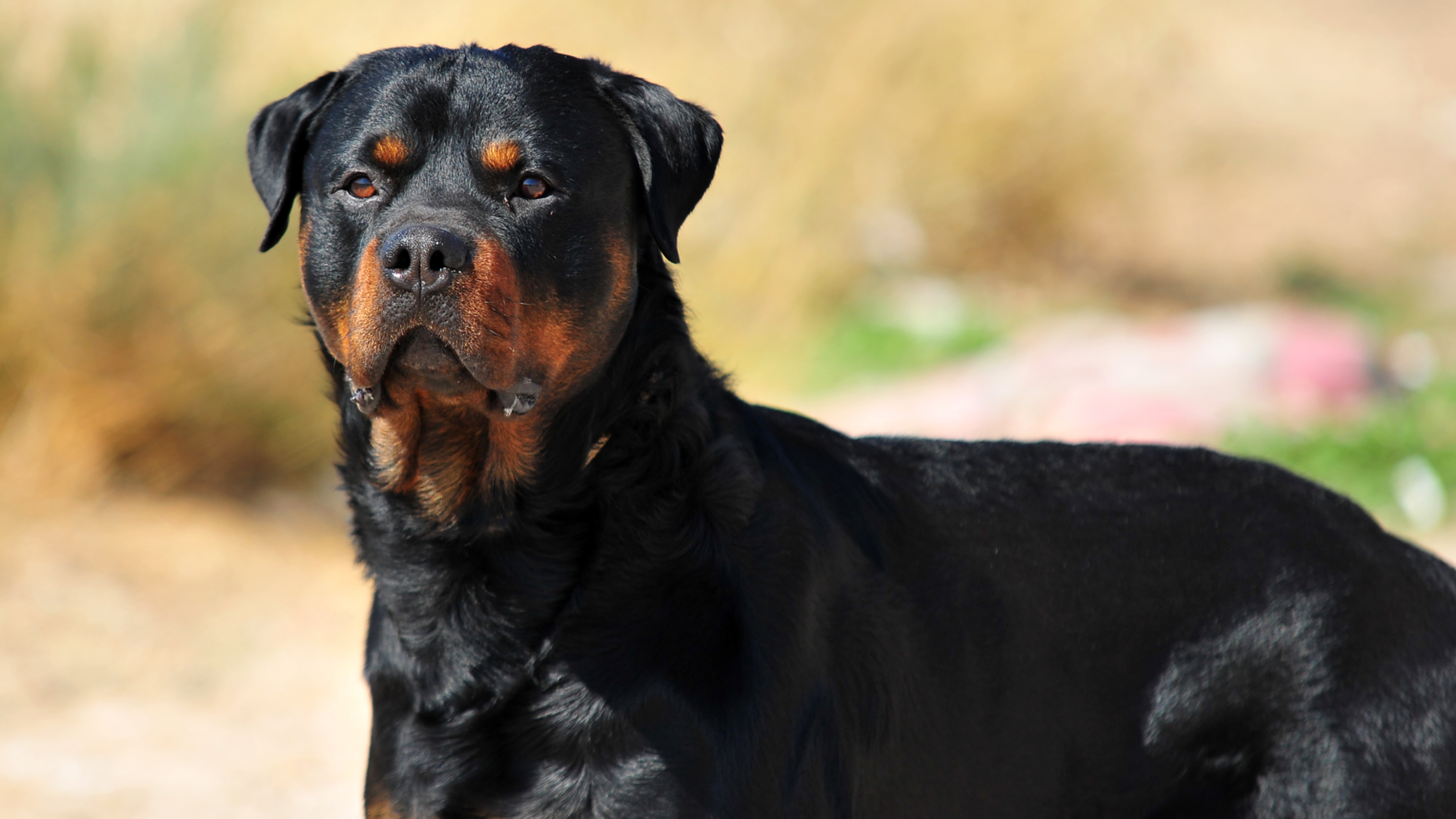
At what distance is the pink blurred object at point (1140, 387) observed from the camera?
23.8 ft

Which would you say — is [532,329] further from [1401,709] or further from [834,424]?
[834,424]

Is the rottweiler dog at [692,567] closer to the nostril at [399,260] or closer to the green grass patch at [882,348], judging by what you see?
the nostril at [399,260]

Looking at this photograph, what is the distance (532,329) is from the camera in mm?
2506

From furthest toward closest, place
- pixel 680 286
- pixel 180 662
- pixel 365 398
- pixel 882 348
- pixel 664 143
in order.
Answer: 1. pixel 882 348
2. pixel 680 286
3. pixel 180 662
4. pixel 664 143
5. pixel 365 398

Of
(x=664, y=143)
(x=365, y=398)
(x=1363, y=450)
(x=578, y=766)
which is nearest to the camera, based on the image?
(x=578, y=766)

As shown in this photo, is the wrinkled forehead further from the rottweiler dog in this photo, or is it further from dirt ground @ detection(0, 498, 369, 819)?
dirt ground @ detection(0, 498, 369, 819)

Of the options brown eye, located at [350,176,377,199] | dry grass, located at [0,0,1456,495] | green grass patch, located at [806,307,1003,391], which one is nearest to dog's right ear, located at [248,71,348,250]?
brown eye, located at [350,176,377,199]

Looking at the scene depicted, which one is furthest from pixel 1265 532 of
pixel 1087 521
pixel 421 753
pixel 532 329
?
pixel 421 753

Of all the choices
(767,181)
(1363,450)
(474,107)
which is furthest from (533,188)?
(767,181)

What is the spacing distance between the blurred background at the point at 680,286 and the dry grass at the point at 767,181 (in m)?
0.02

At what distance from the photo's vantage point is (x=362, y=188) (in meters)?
2.66

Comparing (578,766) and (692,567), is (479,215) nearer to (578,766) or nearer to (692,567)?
(692,567)

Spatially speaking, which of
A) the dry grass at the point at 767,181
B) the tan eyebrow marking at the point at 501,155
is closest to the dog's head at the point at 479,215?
the tan eyebrow marking at the point at 501,155

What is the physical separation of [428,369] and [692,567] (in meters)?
0.59
